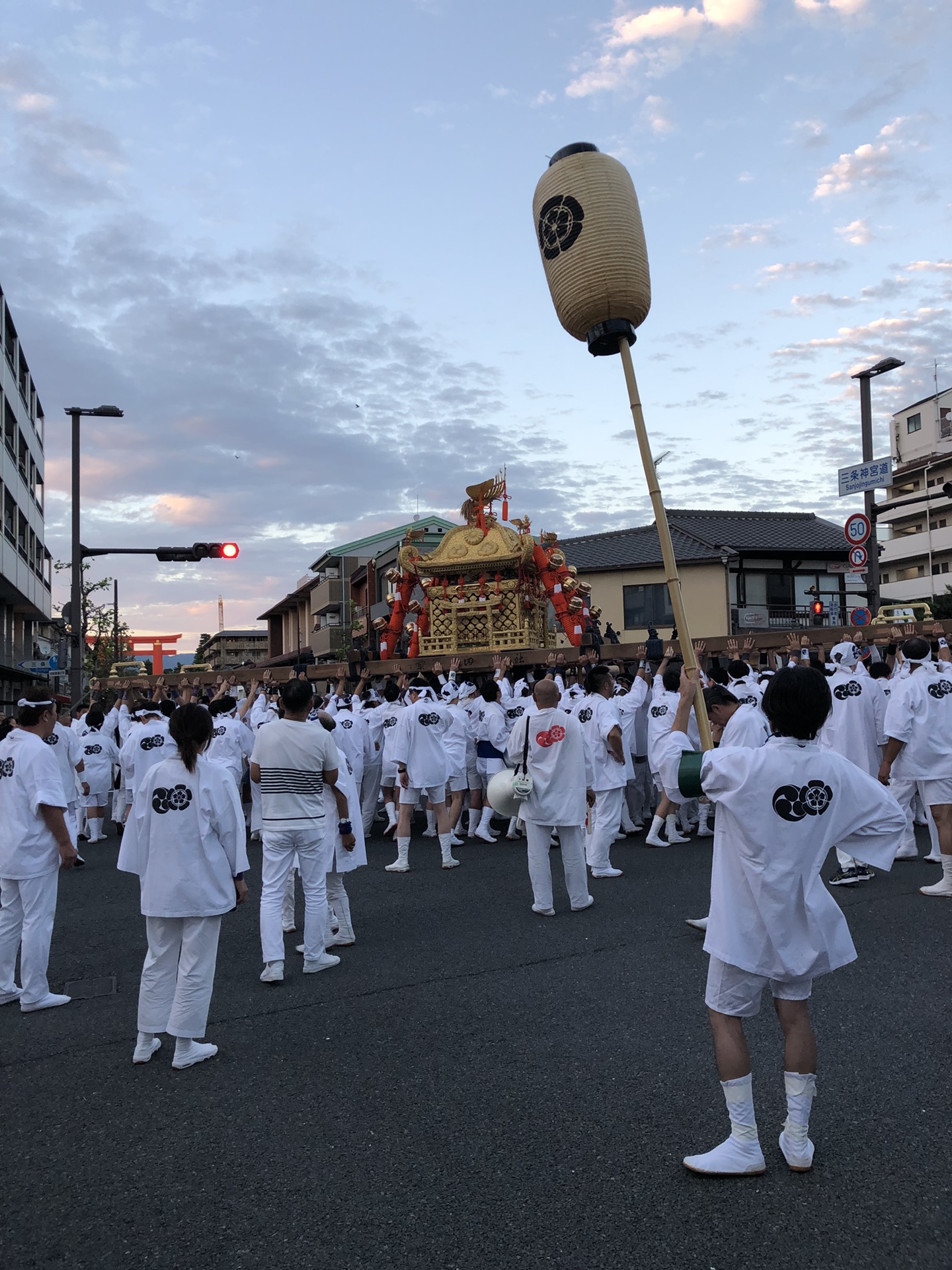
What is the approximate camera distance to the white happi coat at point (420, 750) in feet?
30.7

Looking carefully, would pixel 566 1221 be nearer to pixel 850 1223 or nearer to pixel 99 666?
pixel 850 1223

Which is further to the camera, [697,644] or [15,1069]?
[697,644]

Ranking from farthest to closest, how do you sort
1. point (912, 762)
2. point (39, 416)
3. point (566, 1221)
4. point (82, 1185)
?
point (39, 416) → point (912, 762) → point (82, 1185) → point (566, 1221)

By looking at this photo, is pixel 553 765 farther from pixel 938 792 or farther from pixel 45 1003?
pixel 45 1003

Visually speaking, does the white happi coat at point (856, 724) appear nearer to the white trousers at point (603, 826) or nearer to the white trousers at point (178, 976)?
the white trousers at point (603, 826)

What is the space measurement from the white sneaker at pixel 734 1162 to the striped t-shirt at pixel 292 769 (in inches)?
125

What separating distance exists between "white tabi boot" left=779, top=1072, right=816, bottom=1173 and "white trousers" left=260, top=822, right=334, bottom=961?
3.29 metres

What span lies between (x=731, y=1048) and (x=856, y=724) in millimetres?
5705

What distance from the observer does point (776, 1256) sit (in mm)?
2736

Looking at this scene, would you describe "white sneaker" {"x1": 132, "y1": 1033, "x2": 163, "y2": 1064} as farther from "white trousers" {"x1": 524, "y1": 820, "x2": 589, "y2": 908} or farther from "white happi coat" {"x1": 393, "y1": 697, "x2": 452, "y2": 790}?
"white happi coat" {"x1": 393, "y1": 697, "x2": 452, "y2": 790}

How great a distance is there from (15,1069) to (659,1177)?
3187mm

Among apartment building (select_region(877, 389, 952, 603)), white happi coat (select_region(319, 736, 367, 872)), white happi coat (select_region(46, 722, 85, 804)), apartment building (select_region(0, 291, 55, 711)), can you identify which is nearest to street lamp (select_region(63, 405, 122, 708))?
apartment building (select_region(0, 291, 55, 711))

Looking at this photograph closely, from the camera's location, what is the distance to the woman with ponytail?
447 centimetres

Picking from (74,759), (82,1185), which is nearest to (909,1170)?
(82,1185)
